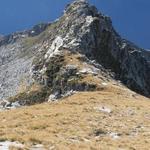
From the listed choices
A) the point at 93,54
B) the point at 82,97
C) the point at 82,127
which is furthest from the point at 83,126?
the point at 93,54

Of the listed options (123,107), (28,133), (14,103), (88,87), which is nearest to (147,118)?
(123,107)

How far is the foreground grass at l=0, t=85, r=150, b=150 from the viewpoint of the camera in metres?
34.0

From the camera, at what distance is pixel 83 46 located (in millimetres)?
116125

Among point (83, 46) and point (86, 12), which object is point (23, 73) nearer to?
point (86, 12)

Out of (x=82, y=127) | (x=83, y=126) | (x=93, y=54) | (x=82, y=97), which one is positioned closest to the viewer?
(x=82, y=127)

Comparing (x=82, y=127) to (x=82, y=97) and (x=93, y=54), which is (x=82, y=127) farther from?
(x=93, y=54)

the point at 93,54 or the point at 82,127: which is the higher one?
the point at 93,54

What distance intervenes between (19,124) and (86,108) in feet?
51.3

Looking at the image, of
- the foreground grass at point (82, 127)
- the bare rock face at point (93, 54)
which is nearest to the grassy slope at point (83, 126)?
the foreground grass at point (82, 127)

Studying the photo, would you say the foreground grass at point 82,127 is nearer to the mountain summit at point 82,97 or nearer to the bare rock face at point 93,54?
the mountain summit at point 82,97

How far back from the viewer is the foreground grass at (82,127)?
34.0m

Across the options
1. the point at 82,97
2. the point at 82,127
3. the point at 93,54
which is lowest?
the point at 82,127

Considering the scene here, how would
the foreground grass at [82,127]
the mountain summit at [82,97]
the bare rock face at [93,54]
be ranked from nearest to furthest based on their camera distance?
the foreground grass at [82,127], the mountain summit at [82,97], the bare rock face at [93,54]

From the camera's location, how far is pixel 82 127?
1672 inches
